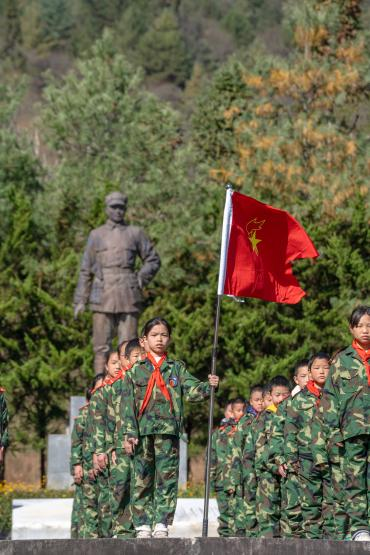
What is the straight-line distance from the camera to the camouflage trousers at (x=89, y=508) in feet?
38.2

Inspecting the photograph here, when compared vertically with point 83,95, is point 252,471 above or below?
below

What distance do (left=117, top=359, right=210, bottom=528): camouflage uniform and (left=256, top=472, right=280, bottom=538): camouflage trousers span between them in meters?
1.68

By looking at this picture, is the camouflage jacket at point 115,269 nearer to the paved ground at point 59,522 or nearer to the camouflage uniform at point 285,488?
the paved ground at point 59,522

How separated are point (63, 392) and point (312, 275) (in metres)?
4.94

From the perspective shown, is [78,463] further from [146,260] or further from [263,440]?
[146,260]

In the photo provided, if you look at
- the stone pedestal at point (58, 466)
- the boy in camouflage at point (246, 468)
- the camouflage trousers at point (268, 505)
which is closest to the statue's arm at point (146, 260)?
the stone pedestal at point (58, 466)

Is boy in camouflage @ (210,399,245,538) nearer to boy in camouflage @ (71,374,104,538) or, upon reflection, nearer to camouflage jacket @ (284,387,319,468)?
boy in camouflage @ (71,374,104,538)

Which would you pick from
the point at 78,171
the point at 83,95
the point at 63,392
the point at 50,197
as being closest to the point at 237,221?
the point at 63,392

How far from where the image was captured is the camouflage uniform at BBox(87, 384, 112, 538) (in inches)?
430

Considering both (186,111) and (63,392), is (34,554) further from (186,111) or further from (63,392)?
(186,111)

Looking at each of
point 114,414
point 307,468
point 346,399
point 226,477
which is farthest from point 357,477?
point 226,477

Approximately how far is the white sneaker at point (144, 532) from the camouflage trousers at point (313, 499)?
48.7 inches

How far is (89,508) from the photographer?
1180 centimetres

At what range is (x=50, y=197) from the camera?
109ft
